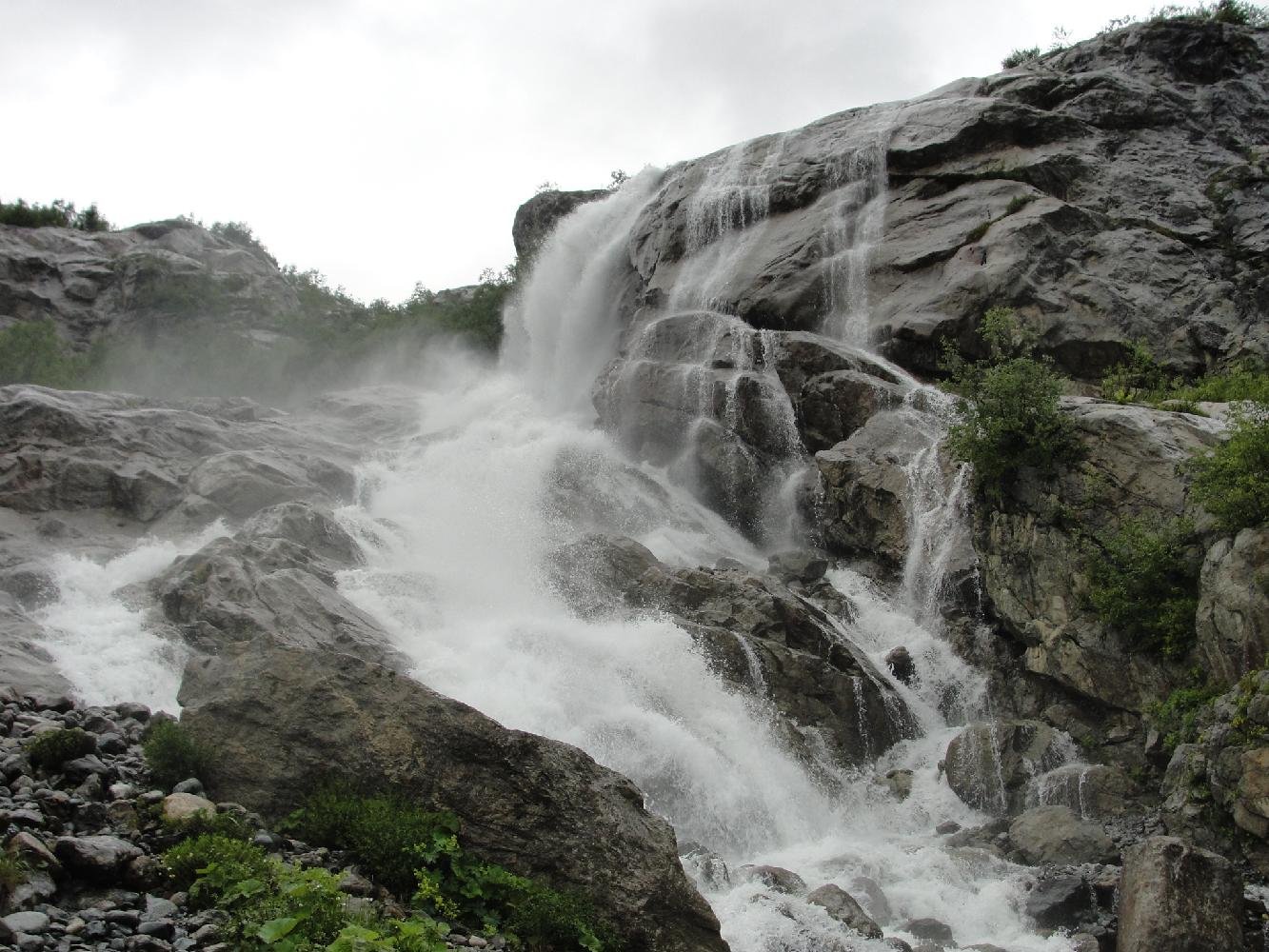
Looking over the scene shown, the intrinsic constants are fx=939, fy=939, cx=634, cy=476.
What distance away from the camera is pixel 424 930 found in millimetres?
6945

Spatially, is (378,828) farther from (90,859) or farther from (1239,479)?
(1239,479)

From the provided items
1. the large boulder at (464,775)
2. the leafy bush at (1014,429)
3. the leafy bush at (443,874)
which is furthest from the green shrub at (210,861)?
the leafy bush at (1014,429)

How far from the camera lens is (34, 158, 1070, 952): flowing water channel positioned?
41.1 ft

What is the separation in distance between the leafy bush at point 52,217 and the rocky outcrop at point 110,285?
0.93 metres

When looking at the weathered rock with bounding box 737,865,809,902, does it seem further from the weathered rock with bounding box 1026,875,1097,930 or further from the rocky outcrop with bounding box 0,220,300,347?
the rocky outcrop with bounding box 0,220,300,347

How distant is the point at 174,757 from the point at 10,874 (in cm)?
286

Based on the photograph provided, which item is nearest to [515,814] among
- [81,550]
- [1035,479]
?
[1035,479]

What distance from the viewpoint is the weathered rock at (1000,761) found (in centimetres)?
1502

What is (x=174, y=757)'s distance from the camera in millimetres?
9414

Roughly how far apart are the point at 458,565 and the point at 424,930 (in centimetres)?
1633

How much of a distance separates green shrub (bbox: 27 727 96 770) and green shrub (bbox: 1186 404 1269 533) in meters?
15.1

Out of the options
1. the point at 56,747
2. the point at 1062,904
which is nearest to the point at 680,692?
the point at 1062,904

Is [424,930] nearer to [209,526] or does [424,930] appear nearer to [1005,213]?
[209,526]

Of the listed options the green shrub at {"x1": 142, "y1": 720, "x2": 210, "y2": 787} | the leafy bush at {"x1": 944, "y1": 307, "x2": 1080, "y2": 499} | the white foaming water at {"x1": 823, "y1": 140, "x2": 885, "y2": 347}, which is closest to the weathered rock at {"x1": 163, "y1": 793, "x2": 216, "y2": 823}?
the green shrub at {"x1": 142, "y1": 720, "x2": 210, "y2": 787}
